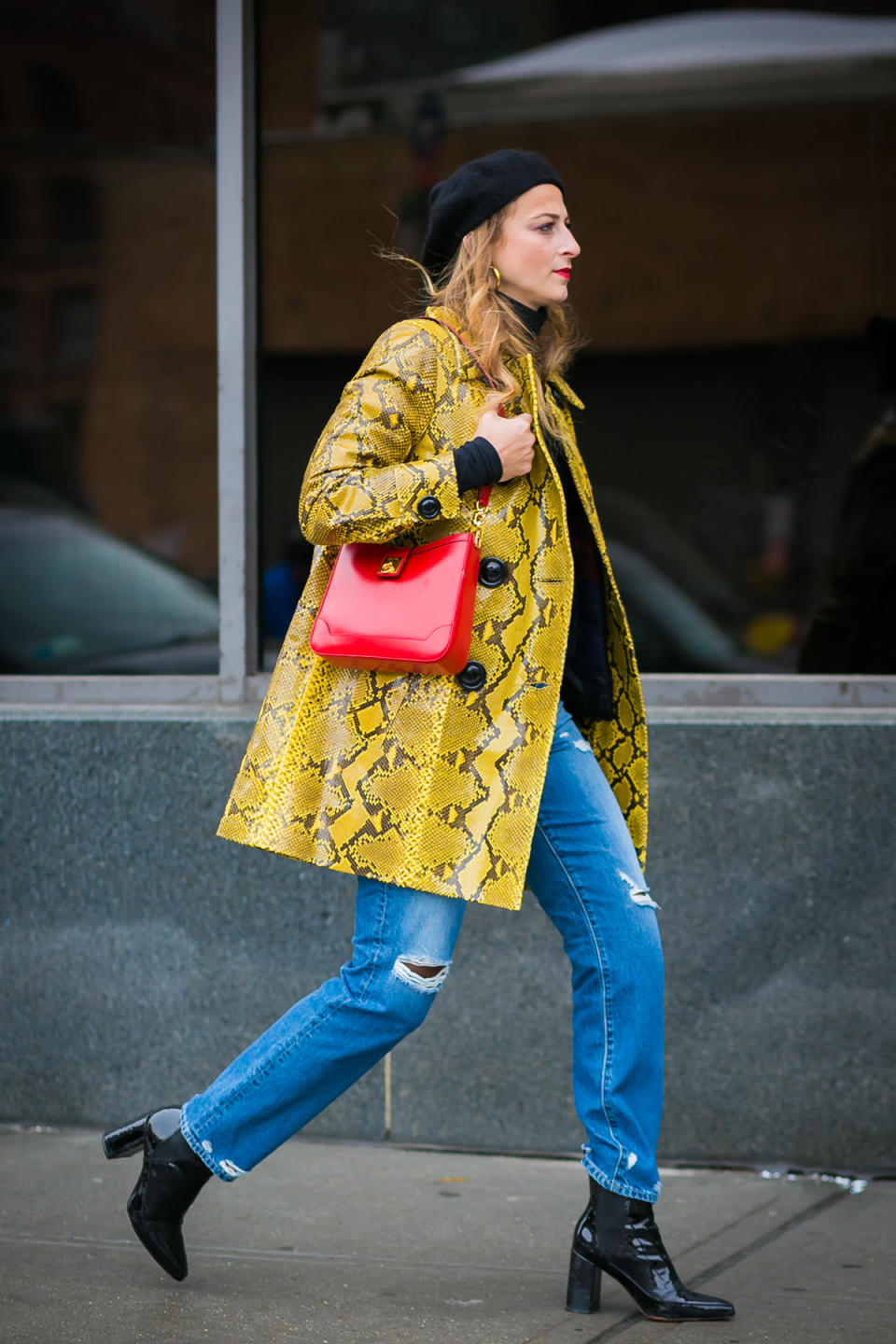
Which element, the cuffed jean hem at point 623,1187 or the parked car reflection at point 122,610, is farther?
the parked car reflection at point 122,610

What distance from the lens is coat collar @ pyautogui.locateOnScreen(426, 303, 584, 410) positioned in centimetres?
289

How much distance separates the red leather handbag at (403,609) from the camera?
107 inches

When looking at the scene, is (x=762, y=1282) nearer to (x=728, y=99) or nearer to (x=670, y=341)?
→ (x=670, y=341)

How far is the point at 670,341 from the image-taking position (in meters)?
4.70

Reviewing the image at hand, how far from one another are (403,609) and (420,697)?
0.16 meters

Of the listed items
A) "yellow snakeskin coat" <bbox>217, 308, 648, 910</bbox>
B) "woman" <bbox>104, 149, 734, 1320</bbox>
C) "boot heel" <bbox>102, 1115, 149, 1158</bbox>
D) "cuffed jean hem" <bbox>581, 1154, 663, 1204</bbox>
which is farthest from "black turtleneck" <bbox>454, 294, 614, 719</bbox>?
"boot heel" <bbox>102, 1115, 149, 1158</bbox>

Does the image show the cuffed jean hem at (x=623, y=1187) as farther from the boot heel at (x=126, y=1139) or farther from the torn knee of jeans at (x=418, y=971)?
the boot heel at (x=126, y=1139)

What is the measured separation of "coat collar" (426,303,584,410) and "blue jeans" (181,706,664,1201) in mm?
644

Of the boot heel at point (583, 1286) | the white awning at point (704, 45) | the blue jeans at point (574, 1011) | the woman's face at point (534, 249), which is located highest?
the white awning at point (704, 45)

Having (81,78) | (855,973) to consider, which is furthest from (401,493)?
(81,78)

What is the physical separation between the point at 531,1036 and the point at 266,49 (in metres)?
2.70

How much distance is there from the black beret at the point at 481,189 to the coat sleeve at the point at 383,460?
239 millimetres

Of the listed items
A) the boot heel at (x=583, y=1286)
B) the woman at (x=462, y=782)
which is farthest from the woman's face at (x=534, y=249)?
the boot heel at (x=583, y=1286)

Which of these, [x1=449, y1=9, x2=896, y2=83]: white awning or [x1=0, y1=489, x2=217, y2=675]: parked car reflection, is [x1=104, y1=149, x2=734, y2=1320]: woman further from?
[x1=449, y1=9, x2=896, y2=83]: white awning
